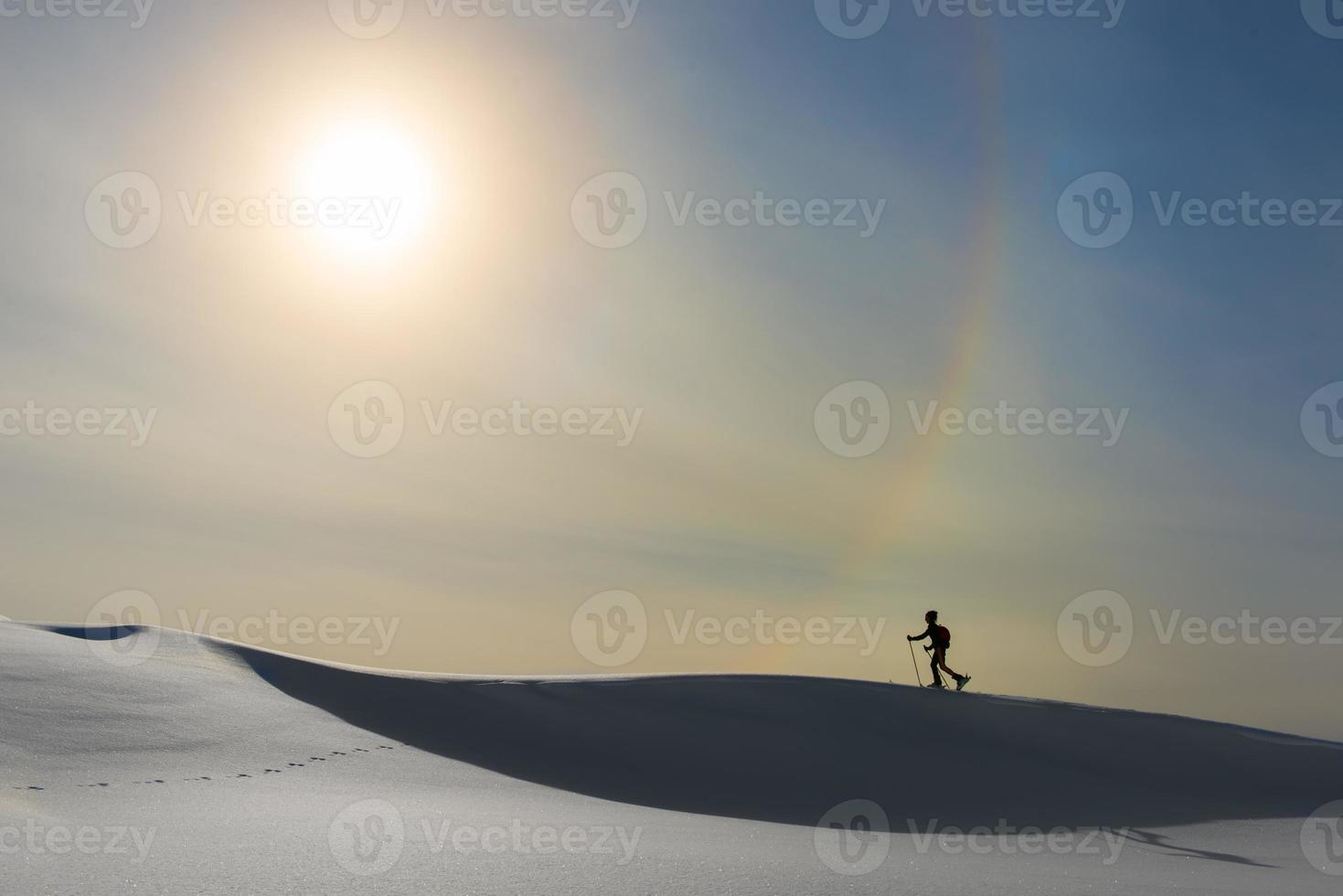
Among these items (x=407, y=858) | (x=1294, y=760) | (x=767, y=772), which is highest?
(x=1294, y=760)

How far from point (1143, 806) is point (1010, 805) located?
1605mm

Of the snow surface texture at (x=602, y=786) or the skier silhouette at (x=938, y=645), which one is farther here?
the skier silhouette at (x=938, y=645)

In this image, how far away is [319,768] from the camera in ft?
27.6

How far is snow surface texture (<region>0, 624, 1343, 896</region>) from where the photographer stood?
550cm

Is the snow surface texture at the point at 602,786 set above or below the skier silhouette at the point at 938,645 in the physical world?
below

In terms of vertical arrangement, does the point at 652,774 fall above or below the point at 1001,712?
below

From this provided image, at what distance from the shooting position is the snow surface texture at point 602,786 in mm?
5496

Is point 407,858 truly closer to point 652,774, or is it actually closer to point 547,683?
point 652,774

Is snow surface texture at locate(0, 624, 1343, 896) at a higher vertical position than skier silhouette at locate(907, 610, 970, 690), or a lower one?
lower

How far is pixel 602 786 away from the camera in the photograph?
33.0 feet

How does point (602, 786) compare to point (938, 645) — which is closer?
point (602, 786)

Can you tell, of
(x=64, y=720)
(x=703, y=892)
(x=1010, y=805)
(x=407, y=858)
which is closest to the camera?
(x=703, y=892)

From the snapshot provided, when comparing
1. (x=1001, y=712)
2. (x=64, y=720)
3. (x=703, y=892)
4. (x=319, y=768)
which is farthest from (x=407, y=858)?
(x=1001, y=712)

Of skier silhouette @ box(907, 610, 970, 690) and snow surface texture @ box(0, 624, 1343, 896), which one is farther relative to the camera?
skier silhouette @ box(907, 610, 970, 690)
